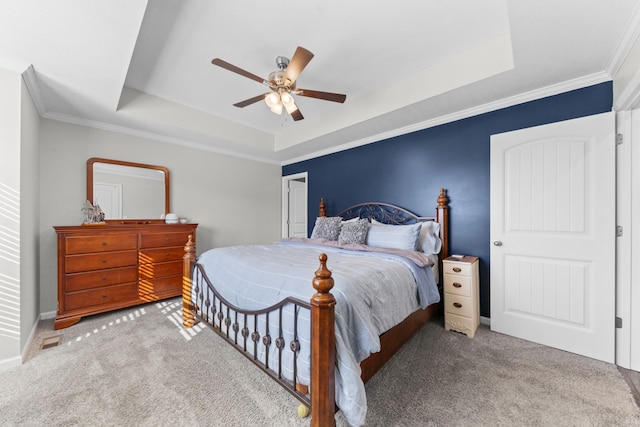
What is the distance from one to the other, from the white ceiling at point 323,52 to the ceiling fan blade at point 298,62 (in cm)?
36

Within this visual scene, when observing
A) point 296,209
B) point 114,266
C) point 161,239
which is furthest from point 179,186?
point 296,209

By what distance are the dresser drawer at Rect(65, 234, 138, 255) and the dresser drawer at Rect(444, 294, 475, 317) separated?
375 centimetres

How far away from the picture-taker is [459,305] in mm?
2609

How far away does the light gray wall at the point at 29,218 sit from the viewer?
2139mm

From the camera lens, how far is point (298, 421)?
1.50 metres

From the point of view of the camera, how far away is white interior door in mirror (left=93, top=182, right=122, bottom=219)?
332 centimetres

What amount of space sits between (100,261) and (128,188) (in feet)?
3.59

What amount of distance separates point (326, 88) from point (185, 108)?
1.98 m

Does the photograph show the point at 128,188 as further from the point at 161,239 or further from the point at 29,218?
the point at 29,218

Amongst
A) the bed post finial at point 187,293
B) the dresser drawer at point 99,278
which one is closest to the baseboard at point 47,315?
the dresser drawer at point 99,278

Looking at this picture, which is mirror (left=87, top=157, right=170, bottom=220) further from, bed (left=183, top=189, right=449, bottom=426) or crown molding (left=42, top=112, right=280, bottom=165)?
bed (left=183, top=189, right=449, bottom=426)

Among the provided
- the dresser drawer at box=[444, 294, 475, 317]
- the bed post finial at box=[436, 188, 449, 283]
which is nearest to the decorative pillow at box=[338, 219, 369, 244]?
the bed post finial at box=[436, 188, 449, 283]

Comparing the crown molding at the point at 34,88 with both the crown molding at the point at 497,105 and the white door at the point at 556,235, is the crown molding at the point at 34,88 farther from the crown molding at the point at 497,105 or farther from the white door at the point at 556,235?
the white door at the point at 556,235

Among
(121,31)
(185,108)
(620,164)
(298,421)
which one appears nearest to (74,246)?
(185,108)
